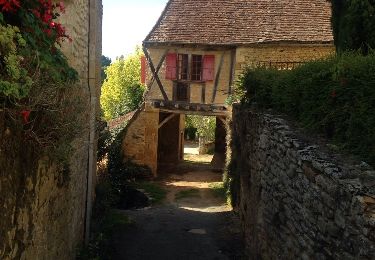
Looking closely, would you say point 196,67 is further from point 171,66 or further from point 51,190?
point 51,190

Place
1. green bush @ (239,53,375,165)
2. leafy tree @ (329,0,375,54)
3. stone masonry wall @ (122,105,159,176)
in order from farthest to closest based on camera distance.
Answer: stone masonry wall @ (122,105,159,176), leafy tree @ (329,0,375,54), green bush @ (239,53,375,165)

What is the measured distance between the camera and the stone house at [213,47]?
1566cm

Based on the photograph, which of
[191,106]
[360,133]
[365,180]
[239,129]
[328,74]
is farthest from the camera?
[191,106]

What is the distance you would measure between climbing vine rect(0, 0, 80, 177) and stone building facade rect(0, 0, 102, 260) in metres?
0.16

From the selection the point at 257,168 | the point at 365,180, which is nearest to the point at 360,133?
the point at 365,180

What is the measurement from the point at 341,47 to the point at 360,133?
3.86m

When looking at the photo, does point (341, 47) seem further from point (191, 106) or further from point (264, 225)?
point (191, 106)

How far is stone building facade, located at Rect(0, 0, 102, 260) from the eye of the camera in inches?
135

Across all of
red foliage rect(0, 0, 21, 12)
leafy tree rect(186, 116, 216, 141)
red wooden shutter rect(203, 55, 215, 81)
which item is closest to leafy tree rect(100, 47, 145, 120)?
leafy tree rect(186, 116, 216, 141)

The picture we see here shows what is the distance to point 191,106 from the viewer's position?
52.9 ft

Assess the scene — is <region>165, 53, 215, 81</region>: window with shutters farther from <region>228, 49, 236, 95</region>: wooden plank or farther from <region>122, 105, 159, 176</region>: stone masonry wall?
<region>122, 105, 159, 176</region>: stone masonry wall

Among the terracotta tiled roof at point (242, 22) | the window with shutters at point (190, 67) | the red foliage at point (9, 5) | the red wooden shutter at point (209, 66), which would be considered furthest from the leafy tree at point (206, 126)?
the red foliage at point (9, 5)

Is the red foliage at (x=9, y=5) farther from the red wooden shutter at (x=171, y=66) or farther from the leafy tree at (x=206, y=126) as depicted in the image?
the leafy tree at (x=206, y=126)

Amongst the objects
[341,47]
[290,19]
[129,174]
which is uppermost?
[290,19]
